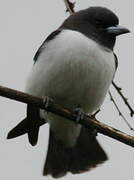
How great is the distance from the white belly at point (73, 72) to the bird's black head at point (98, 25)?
0.17m

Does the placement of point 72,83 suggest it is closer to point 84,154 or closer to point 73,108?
point 73,108

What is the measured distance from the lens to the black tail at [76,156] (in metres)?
5.95

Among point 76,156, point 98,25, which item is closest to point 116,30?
point 98,25

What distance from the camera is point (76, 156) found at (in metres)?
6.02

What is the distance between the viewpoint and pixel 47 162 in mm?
6129

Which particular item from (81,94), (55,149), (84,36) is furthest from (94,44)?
(55,149)

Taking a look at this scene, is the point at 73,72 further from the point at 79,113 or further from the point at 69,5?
the point at 69,5

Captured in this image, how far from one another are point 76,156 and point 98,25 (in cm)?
143

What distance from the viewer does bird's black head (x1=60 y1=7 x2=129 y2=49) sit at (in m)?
5.32

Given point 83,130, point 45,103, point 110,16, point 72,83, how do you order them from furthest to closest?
1. point 83,130
2. point 110,16
3. point 72,83
4. point 45,103

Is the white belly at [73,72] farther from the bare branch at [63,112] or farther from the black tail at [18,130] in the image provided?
the bare branch at [63,112]

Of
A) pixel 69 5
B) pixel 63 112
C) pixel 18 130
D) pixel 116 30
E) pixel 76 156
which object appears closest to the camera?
pixel 63 112

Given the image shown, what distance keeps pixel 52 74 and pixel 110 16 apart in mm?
907

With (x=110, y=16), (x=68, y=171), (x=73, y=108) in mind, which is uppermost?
(x=110, y=16)
